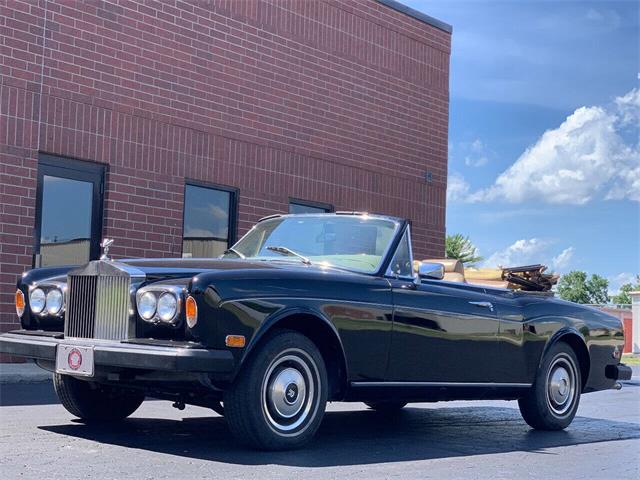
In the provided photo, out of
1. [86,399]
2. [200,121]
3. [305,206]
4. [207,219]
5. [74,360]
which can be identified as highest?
[200,121]

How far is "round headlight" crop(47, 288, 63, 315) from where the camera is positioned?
6.45 meters

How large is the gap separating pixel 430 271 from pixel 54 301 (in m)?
2.67

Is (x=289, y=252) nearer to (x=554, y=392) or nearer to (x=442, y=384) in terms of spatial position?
(x=442, y=384)

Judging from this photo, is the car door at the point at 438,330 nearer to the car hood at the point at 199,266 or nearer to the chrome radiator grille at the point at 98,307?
the car hood at the point at 199,266

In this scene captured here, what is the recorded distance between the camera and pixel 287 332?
19.7 feet

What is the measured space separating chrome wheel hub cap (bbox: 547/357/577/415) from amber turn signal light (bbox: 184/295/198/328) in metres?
3.84

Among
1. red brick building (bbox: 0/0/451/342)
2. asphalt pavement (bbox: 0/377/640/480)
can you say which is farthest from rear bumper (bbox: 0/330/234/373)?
red brick building (bbox: 0/0/451/342)

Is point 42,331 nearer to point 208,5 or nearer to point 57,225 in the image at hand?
point 57,225

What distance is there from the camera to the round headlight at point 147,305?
226 inches

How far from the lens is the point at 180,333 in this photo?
567cm

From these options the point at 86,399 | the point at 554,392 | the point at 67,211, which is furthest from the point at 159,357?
the point at 67,211

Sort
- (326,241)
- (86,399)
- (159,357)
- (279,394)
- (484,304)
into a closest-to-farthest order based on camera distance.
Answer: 1. (159,357)
2. (279,394)
3. (86,399)
4. (326,241)
5. (484,304)

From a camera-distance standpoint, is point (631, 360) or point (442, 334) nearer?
point (442, 334)

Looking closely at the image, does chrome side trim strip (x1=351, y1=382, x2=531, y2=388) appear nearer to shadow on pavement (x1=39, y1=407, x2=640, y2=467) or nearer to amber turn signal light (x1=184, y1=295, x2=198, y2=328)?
shadow on pavement (x1=39, y1=407, x2=640, y2=467)
